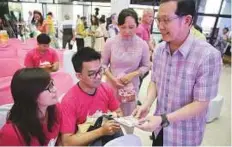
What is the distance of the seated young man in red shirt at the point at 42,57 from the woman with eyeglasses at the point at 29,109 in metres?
1.36

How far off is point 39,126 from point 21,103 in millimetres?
154

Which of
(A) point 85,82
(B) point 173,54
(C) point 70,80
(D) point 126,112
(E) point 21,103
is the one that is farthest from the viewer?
(C) point 70,80

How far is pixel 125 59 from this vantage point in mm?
1948

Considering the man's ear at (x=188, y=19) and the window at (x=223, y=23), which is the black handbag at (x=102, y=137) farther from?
the window at (x=223, y=23)

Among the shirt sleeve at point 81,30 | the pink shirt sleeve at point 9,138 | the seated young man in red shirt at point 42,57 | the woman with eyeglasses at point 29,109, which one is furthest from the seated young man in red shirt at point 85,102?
the shirt sleeve at point 81,30

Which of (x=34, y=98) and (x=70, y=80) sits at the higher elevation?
(x=34, y=98)

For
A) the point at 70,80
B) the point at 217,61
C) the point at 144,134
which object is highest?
the point at 217,61

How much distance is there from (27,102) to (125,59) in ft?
3.33

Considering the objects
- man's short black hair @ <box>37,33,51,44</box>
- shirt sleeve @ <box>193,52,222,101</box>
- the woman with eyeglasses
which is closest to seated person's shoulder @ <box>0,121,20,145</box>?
the woman with eyeglasses

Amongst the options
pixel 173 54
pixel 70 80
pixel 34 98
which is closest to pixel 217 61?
pixel 173 54

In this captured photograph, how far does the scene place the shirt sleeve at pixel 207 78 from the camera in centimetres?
113

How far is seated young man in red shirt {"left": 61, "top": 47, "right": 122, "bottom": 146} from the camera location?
1.18 metres

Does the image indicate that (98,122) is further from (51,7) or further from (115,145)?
(51,7)

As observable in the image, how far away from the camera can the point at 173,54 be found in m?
1.24
